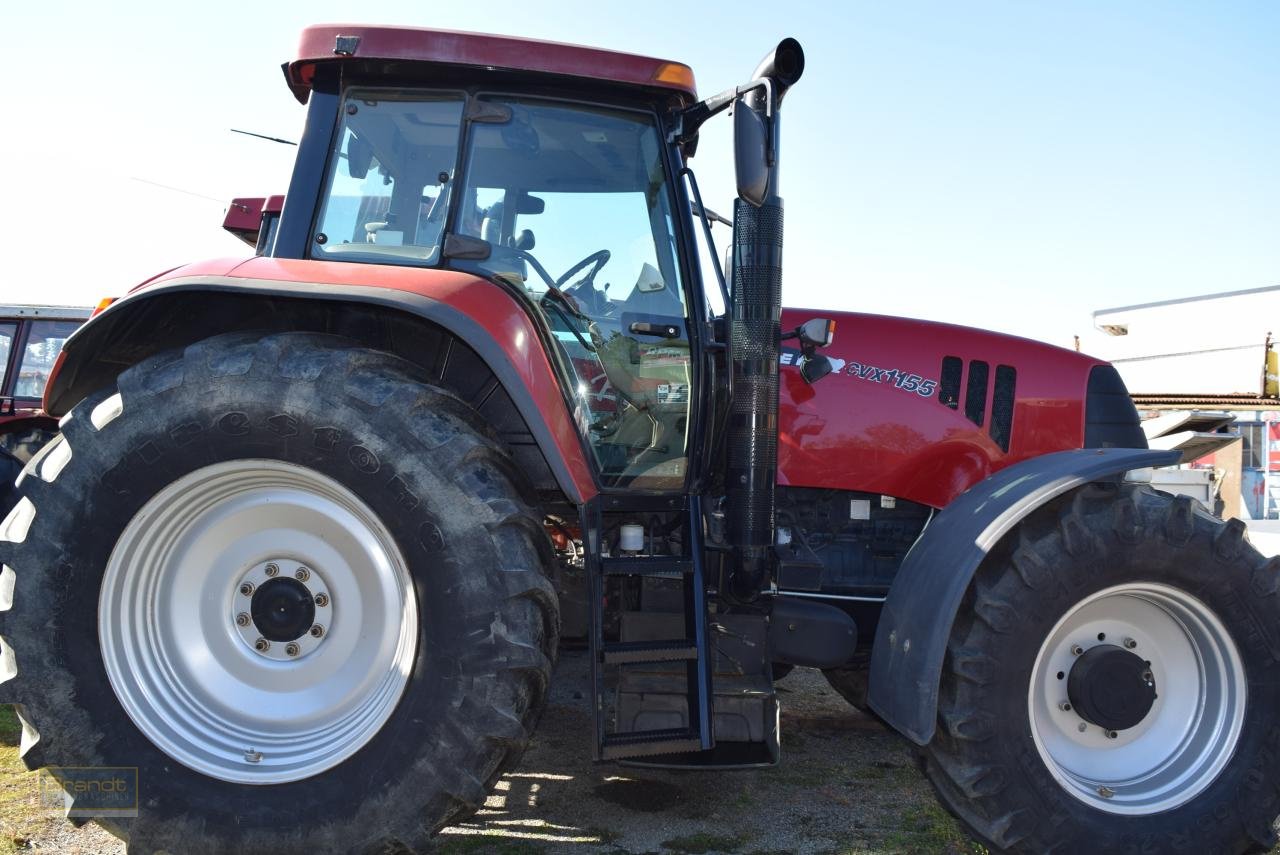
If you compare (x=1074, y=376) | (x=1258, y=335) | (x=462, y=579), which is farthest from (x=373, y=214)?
(x=1258, y=335)

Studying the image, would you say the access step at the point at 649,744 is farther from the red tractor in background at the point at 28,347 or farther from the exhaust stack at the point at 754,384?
the red tractor in background at the point at 28,347

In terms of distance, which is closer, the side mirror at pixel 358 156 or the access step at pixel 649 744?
the access step at pixel 649 744

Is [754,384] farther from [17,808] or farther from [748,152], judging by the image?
[17,808]

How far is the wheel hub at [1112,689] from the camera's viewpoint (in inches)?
107

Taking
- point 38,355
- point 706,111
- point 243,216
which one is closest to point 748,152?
point 706,111

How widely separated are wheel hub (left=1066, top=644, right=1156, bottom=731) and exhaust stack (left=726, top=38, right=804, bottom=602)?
1.02m

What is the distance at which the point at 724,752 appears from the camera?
2695 millimetres

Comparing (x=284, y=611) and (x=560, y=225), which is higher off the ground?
(x=560, y=225)

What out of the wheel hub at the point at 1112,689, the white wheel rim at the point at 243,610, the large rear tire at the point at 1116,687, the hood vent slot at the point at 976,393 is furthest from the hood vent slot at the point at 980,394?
the white wheel rim at the point at 243,610

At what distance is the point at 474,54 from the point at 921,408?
6.45ft

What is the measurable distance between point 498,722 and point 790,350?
1728 mm

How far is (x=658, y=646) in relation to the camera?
105 inches

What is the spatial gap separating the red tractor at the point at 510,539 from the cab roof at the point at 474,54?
0.01 metres

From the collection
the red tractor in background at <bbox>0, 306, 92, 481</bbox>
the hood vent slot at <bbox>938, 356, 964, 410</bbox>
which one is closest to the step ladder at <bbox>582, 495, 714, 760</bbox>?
the hood vent slot at <bbox>938, 356, 964, 410</bbox>
